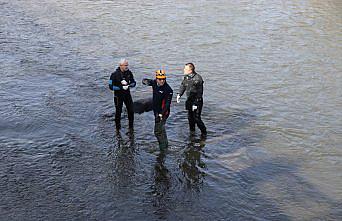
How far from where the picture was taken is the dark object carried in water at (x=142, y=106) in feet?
46.3

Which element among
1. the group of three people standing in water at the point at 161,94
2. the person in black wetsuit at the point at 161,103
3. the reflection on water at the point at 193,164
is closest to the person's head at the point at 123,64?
the group of three people standing in water at the point at 161,94

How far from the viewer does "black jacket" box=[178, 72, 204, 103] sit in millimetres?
12336

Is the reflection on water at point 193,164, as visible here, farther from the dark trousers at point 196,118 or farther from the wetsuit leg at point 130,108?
the wetsuit leg at point 130,108

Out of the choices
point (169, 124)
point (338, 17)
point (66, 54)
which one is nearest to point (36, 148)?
point (169, 124)

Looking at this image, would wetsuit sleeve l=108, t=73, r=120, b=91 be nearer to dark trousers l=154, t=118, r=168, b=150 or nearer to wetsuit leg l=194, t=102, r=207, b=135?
dark trousers l=154, t=118, r=168, b=150

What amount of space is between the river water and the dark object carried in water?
0.24 meters

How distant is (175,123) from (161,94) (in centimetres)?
251

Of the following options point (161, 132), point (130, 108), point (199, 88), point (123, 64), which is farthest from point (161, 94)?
point (130, 108)

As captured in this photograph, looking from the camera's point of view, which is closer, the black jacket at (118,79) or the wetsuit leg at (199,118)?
the black jacket at (118,79)

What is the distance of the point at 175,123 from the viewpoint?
13.9 meters

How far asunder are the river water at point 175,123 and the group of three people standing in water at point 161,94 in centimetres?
50

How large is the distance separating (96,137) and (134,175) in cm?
230

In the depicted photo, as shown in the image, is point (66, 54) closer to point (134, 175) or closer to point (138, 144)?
point (138, 144)

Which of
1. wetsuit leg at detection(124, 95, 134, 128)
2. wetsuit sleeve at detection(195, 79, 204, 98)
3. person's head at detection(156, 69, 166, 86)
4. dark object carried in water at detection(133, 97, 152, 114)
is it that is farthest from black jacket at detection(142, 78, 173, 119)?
dark object carried in water at detection(133, 97, 152, 114)
